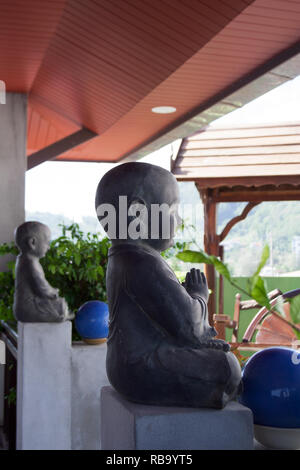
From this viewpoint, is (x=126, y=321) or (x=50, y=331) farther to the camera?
(x=50, y=331)

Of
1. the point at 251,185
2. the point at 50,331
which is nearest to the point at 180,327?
the point at 50,331

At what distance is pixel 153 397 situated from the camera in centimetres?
158

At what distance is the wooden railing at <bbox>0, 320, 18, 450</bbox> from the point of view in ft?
15.6

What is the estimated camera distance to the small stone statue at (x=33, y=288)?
3.81 meters

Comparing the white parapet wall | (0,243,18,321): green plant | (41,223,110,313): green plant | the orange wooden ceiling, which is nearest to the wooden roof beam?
the orange wooden ceiling

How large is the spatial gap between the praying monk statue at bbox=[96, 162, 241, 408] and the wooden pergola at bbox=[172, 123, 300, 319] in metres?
6.20

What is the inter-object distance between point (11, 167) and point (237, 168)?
340 cm

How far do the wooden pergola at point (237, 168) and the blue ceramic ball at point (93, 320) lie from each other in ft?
13.9

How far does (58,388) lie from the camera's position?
379 centimetres

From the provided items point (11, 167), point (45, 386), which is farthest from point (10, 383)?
point (11, 167)

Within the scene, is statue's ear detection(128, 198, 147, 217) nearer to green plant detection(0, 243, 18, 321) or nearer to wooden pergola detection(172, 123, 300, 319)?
green plant detection(0, 243, 18, 321)

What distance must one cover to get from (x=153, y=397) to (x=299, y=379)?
1.41ft
